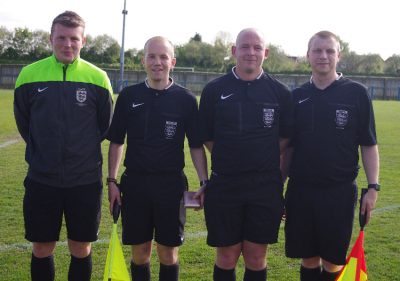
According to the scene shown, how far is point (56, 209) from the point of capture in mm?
3518

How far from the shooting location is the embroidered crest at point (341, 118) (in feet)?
11.3

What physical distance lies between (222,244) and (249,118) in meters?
0.91

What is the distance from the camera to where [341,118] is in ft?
11.4

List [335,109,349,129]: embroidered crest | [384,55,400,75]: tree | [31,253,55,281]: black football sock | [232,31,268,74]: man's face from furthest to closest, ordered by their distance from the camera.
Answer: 1. [384,55,400,75]: tree
2. [31,253,55,281]: black football sock
3. [335,109,349,129]: embroidered crest
4. [232,31,268,74]: man's face

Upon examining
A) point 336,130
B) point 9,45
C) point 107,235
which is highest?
point 9,45

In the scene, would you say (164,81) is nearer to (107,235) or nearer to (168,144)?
(168,144)

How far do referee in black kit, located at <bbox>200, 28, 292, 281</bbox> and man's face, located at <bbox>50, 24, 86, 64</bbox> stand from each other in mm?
989

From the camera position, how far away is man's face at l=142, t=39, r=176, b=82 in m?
3.52

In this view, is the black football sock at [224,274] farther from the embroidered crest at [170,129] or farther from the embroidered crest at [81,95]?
the embroidered crest at [81,95]

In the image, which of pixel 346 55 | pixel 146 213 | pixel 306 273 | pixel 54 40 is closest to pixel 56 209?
pixel 146 213

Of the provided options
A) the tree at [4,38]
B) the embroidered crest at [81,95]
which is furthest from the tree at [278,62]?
the embroidered crest at [81,95]

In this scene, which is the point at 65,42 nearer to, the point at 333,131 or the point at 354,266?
the point at 333,131

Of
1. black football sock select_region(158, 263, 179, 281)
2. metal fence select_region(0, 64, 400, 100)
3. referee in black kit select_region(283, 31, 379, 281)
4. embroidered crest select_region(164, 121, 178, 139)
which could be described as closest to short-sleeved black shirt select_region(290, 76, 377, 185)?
referee in black kit select_region(283, 31, 379, 281)

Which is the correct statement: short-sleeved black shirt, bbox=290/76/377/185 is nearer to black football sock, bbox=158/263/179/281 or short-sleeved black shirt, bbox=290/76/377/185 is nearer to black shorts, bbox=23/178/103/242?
black football sock, bbox=158/263/179/281
